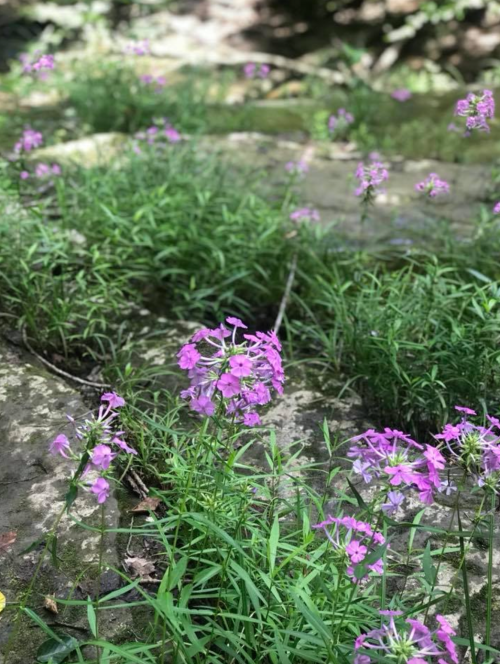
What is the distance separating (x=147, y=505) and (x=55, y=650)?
54 centimetres

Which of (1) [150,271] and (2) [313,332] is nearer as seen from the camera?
(2) [313,332]

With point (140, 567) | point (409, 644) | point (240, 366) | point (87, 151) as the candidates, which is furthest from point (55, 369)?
point (87, 151)

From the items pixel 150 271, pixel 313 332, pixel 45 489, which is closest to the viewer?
pixel 45 489

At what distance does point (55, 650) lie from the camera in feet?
4.94

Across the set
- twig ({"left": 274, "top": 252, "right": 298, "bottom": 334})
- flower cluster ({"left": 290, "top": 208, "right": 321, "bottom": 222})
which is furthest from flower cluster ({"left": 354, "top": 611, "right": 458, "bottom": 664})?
flower cluster ({"left": 290, "top": 208, "right": 321, "bottom": 222})

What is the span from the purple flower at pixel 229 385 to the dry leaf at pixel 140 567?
2.58 ft

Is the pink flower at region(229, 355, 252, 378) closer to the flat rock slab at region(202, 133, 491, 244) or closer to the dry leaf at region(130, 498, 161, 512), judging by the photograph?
the dry leaf at region(130, 498, 161, 512)

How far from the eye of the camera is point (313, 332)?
279 cm

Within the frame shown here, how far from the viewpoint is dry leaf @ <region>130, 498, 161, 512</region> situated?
1.97 metres

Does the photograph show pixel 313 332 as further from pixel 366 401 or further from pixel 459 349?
pixel 459 349

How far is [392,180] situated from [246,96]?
2.64 metres

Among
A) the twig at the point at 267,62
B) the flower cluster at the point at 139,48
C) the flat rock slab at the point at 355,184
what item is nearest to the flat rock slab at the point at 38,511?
the flat rock slab at the point at 355,184

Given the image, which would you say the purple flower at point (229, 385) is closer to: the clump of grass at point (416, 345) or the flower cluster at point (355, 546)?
the flower cluster at point (355, 546)

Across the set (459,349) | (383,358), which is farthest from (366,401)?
(459,349)
